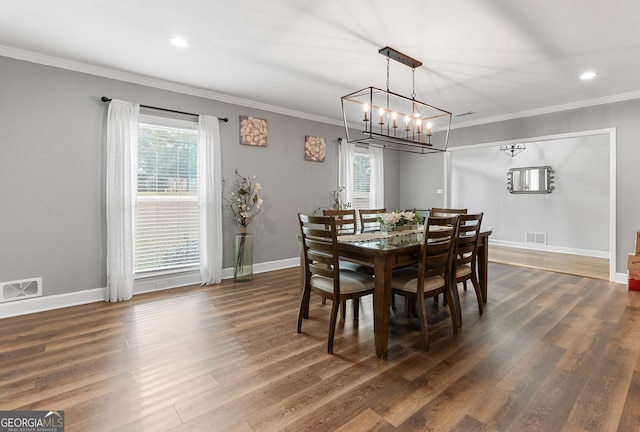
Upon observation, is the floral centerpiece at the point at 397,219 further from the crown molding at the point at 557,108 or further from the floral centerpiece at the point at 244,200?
the crown molding at the point at 557,108

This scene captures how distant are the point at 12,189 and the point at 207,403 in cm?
307

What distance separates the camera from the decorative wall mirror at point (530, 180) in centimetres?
684

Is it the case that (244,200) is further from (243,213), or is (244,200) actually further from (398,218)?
(398,218)

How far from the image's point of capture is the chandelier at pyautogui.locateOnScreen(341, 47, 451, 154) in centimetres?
307

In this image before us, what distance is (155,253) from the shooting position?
3973 mm

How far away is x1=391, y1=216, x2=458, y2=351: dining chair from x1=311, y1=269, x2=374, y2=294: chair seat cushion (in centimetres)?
23

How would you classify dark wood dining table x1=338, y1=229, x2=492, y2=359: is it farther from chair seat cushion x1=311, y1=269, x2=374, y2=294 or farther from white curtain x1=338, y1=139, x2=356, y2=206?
white curtain x1=338, y1=139, x2=356, y2=206

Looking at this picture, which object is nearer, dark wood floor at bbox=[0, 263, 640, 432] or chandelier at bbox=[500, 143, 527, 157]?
dark wood floor at bbox=[0, 263, 640, 432]

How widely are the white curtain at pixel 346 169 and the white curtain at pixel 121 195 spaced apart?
3455mm

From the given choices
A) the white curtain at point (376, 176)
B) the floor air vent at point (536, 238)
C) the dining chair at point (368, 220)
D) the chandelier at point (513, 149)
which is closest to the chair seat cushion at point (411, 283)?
the dining chair at point (368, 220)

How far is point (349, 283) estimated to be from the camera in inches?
96.5

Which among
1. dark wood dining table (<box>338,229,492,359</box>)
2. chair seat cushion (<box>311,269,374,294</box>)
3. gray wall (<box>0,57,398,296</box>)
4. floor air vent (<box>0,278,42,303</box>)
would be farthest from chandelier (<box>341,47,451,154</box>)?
floor air vent (<box>0,278,42,303</box>)

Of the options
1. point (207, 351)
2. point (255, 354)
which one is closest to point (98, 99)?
point (207, 351)

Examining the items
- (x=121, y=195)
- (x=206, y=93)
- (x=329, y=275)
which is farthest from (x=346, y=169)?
(x=329, y=275)
